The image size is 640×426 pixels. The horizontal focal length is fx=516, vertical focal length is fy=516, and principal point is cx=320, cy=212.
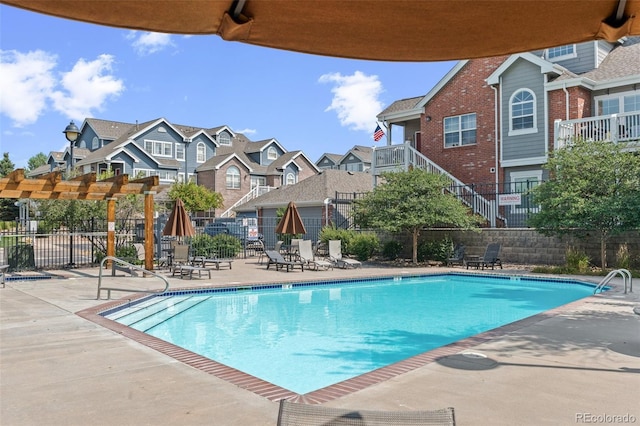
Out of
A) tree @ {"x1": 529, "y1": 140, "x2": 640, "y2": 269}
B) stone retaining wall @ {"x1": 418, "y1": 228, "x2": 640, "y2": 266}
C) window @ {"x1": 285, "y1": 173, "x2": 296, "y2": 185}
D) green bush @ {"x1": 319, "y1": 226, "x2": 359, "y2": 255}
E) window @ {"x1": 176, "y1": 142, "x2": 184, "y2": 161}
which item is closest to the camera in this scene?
tree @ {"x1": 529, "y1": 140, "x2": 640, "y2": 269}

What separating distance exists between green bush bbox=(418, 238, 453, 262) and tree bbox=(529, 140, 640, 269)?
4279 mm

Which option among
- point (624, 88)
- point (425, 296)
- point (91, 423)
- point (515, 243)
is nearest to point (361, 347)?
point (91, 423)

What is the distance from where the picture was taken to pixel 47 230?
69.6 feet

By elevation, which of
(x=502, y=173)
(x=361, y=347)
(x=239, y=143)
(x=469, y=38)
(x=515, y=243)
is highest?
(x=239, y=143)

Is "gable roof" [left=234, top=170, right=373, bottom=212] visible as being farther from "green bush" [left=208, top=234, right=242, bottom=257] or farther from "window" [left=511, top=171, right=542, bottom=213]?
"window" [left=511, top=171, right=542, bottom=213]

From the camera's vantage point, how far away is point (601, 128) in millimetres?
19719

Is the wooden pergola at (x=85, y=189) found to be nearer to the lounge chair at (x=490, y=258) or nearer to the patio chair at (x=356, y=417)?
the lounge chair at (x=490, y=258)

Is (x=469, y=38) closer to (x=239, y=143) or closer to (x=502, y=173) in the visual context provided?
(x=502, y=173)

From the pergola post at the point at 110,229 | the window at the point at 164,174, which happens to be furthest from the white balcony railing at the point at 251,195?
the pergola post at the point at 110,229

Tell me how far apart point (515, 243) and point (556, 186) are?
3.94m

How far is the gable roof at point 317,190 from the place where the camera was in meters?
31.4

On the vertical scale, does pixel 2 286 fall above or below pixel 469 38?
below

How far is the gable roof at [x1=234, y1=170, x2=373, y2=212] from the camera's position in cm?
3142

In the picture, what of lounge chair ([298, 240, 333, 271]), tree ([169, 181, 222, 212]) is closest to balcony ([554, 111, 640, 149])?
lounge chair ([298, 240, 333, 271])
